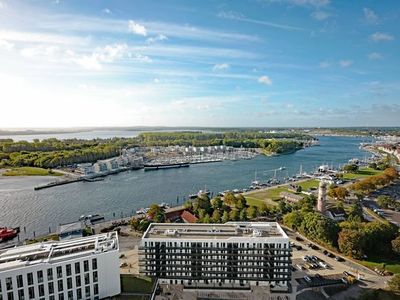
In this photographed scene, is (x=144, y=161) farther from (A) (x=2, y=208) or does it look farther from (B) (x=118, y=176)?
(A) (x=2, y=208)

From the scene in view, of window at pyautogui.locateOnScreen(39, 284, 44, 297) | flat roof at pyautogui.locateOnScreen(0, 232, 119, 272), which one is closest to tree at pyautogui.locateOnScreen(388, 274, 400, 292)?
flat roof at pyautogui.locateOnScreen(0, 232, 119, 272)

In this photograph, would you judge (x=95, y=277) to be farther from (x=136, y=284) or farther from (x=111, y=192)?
(x=111, y=192)

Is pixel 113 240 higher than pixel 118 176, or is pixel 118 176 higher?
pixel 113 240

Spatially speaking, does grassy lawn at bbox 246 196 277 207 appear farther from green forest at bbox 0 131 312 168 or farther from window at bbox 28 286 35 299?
green forest at bbox 0 131 312 168

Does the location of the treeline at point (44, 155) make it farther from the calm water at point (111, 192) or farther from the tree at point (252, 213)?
the tree at point (252, 213)

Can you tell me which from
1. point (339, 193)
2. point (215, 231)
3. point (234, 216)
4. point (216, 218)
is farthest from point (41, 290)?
point (339, 193)

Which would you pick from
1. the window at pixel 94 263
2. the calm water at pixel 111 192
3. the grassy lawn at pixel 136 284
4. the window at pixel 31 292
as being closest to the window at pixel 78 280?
the window at pixel 94 263

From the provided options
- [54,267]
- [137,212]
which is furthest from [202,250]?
[137,212]
